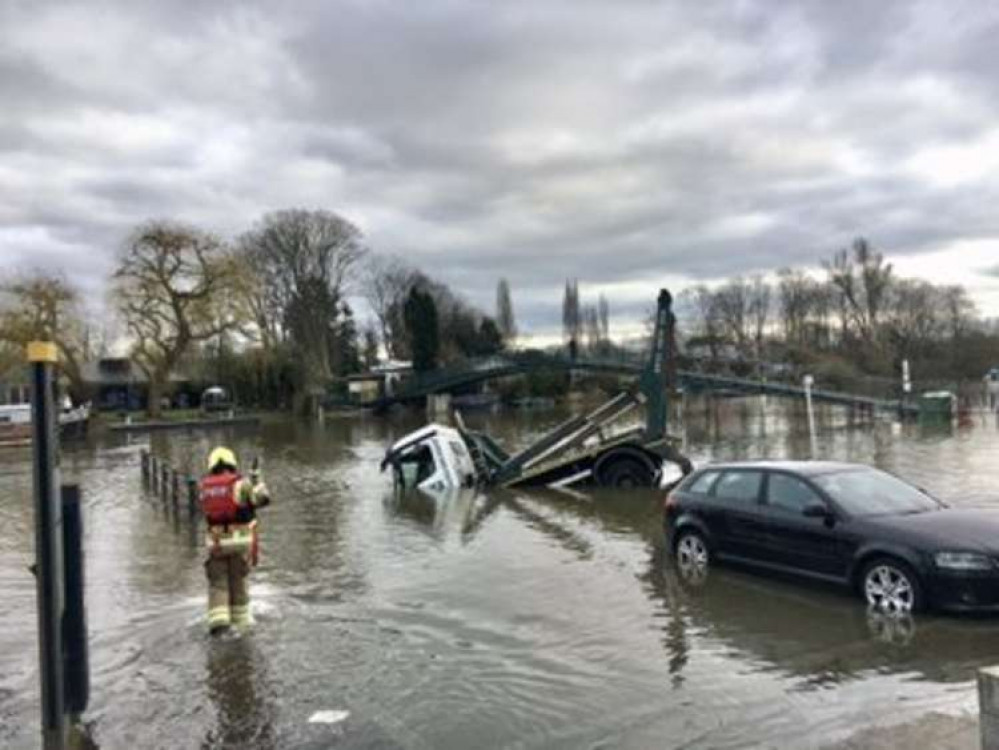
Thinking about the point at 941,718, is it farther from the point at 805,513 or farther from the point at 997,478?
the point at 997,478

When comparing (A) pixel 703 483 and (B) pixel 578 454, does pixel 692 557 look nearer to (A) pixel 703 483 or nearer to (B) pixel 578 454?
(A) pixel 703 483

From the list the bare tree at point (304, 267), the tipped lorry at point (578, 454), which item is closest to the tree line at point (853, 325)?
the bare tree at point (304, 267)

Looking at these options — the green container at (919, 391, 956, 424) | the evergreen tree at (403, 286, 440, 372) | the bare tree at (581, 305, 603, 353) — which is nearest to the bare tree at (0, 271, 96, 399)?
the evergreen tree at (403, 286, 440, 372)

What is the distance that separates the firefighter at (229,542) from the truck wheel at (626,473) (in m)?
13.4

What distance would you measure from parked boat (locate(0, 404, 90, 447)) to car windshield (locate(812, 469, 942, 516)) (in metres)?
42.4

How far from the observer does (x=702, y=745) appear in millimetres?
6785

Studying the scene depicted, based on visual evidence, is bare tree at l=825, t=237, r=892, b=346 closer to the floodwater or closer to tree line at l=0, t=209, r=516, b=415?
tree line at l=0, t=209, r=516, b=415

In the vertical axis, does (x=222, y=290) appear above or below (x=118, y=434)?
above

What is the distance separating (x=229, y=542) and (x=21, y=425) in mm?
45989

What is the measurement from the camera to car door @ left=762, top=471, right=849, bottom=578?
10.7m

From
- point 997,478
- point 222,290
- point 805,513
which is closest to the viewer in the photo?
point 805,513

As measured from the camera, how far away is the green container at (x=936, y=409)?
45344 millimetres

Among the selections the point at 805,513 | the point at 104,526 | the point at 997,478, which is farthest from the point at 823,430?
the point at 805,513

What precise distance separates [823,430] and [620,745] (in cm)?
3954
